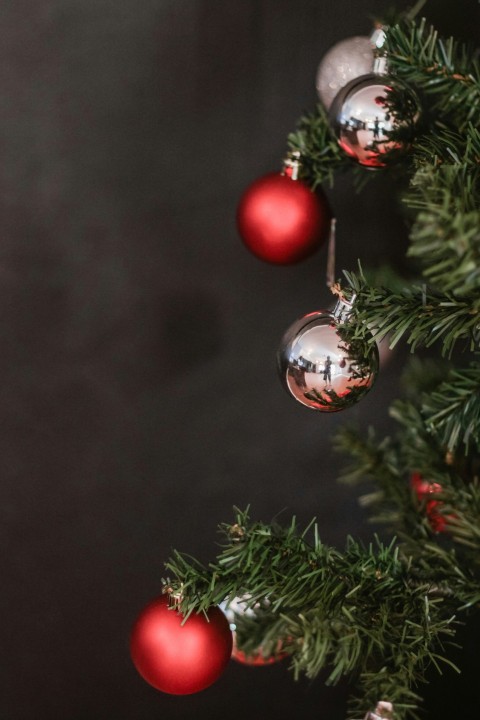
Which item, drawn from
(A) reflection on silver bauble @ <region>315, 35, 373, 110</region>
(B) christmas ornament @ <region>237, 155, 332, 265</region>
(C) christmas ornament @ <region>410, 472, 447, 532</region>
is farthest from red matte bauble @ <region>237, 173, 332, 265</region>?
(C) christmas ornament @ <region>410, 472, 447, 532</region>

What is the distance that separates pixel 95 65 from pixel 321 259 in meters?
0.36

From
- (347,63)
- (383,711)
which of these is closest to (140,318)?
(347,63)

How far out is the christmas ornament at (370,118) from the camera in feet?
1.93

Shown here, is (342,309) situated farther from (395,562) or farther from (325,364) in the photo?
(395,562)

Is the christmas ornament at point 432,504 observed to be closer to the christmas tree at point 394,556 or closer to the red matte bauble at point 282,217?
Result: the christmas tree at point 394,556

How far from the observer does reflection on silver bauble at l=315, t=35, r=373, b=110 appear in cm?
69

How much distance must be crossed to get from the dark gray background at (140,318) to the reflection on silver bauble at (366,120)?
0.94 feet

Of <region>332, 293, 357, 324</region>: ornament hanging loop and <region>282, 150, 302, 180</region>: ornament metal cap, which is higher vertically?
<region>282, 150, 302, 180</region>: ornament metal cap

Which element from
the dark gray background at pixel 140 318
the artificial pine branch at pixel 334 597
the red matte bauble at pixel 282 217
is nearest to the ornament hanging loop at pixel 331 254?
the dark gray background at pixel 140 318

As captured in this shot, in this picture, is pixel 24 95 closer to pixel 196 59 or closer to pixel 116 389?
pixel 196 59

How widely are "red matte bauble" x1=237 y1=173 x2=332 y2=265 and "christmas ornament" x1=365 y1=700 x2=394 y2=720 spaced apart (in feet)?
1.32

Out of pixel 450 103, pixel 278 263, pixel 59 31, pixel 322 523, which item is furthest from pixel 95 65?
pixel 322 523

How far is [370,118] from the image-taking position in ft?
1.94

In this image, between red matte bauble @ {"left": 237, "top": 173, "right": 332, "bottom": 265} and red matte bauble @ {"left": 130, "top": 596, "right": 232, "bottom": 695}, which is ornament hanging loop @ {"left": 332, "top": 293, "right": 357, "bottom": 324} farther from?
red matte bauble @ {"left": 130, "top": 596, "right": 232, "bottom": 695}
